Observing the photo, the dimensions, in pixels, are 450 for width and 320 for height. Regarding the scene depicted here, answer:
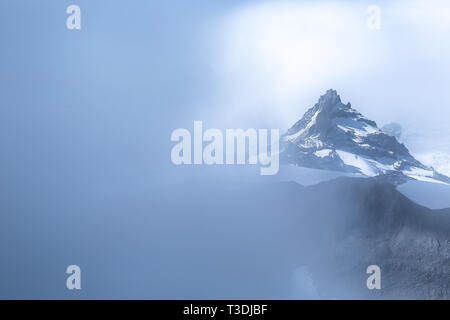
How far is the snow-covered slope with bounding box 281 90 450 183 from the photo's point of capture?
97.8 inches

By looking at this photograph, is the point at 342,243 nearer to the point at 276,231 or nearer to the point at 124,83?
the point at 276,231

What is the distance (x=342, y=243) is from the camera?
248 cm

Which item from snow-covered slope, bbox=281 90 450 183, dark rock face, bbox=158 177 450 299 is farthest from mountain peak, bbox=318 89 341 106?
dark rock face, bbox=158 177 450 299

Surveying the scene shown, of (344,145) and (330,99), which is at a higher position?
(330,99)

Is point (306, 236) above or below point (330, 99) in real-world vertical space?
below

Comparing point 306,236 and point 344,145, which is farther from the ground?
point 344,145

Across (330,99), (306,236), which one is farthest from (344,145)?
(306,236)

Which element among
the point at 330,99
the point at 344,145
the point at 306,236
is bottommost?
the point at 306,236

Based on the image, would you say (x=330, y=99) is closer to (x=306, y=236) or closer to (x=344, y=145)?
(x=344, y=145)

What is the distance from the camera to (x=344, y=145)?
2516 mm

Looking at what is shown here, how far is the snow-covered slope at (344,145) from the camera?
8.15ft

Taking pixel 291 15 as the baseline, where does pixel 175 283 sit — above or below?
below
